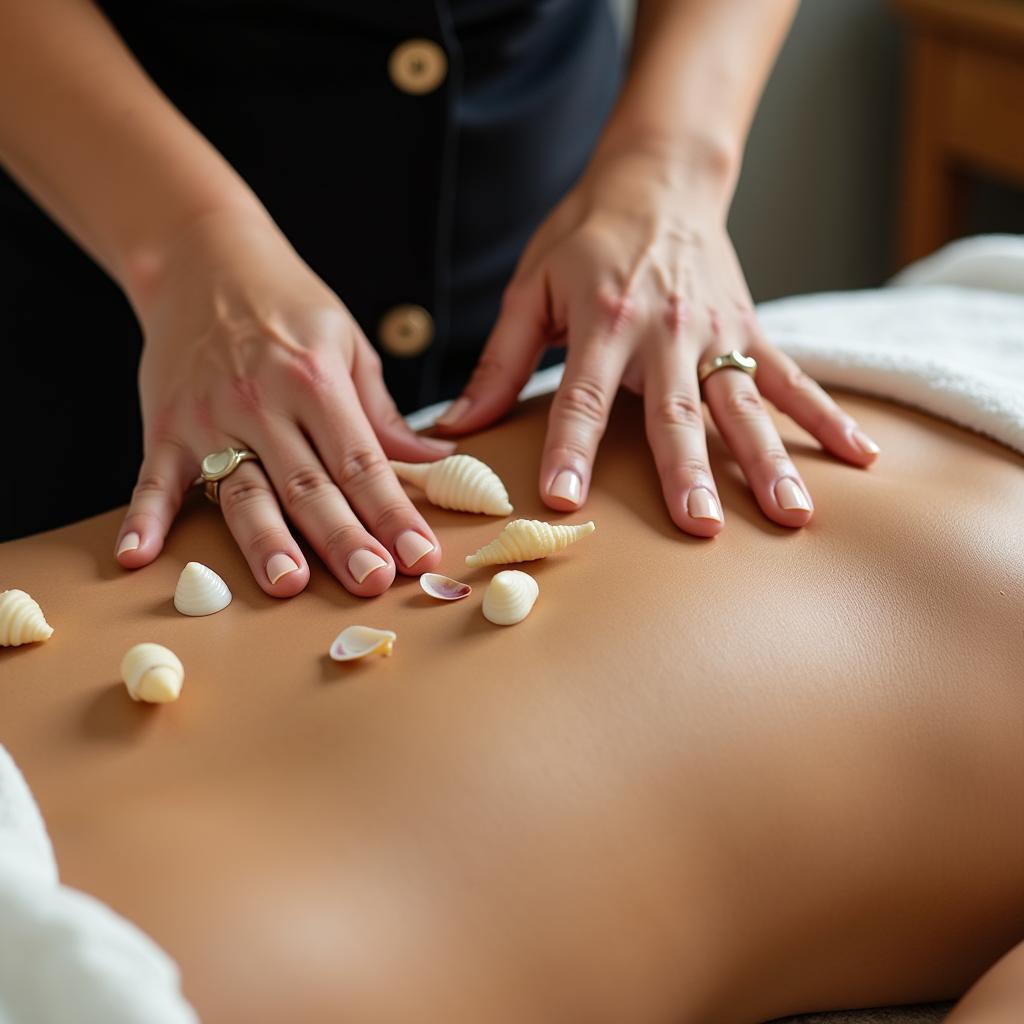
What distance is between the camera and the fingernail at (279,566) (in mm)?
780

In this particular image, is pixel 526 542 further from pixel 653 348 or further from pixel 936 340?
pixel 936 340

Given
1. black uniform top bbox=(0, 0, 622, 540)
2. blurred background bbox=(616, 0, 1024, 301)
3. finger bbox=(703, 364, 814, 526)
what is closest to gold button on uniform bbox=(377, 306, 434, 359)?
black uniform top bbox=(0, 0, 622, 540)

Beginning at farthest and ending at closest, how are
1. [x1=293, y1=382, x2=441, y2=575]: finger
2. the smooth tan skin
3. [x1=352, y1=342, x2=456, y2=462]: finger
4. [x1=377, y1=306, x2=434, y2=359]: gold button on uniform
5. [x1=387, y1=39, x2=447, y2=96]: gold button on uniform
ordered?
[x1=377, y1=306, x2=434, y2=359]: gold button on uniform, [x1=387, y1=39, x2=447, y2=96]: gold button on uniform, [x1=352, y1=342, x2=456, y2=462]: finger, [x1=293, y1=382, x2=441, y2=575]: finger, the smooth tan skin

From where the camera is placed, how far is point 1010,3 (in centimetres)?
223

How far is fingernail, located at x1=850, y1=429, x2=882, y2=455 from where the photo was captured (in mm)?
897

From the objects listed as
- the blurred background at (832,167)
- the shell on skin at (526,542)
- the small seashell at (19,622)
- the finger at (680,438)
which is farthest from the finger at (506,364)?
the blurred background at (832,167)

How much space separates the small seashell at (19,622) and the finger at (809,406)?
1.81 ft

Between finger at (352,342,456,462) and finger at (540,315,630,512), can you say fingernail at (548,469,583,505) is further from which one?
finger at (352,342,456,462)

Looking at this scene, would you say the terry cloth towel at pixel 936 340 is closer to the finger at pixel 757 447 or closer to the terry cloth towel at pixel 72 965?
the finger at pixel 757 447

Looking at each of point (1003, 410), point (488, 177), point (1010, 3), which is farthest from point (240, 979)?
point (1010, 3)

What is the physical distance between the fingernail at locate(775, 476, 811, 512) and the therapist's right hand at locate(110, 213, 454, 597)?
0.77ft

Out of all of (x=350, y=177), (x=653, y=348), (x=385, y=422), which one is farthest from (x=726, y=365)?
(x=350, y=177)

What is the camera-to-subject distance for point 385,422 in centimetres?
93

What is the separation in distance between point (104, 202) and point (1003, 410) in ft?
2.37
